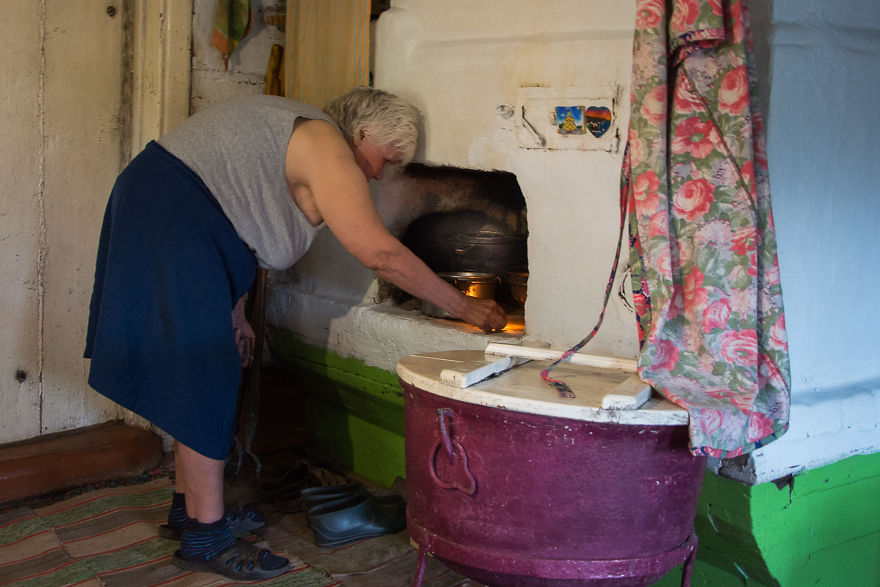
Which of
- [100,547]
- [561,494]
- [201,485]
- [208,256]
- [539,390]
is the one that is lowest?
[100,547]

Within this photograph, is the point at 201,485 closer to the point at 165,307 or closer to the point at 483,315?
the point at 165,307

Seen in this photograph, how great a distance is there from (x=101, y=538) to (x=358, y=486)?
2.96 feet

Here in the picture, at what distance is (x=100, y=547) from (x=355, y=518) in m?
0.85

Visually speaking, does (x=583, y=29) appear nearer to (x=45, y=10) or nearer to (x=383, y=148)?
(x=383, y=148)

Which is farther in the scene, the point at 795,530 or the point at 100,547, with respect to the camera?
the point at 100,547

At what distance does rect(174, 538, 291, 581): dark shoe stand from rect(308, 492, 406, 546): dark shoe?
21 centimetres

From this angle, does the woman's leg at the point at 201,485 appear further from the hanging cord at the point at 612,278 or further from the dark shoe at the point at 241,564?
the hanging cord at the point at 612,278

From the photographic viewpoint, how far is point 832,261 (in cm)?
226

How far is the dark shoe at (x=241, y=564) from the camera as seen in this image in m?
2.58

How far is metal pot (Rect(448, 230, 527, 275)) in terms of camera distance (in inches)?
127

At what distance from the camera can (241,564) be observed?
2.60m

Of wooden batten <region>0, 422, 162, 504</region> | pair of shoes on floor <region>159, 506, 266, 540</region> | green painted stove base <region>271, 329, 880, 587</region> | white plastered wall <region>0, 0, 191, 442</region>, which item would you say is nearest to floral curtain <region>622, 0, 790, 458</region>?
green painted stove base <region>271, 329, 880, 587</region>

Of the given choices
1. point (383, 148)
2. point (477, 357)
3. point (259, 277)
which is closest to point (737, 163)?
point (477, 357)

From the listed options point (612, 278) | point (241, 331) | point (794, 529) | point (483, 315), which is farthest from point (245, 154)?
point (794, 529)
